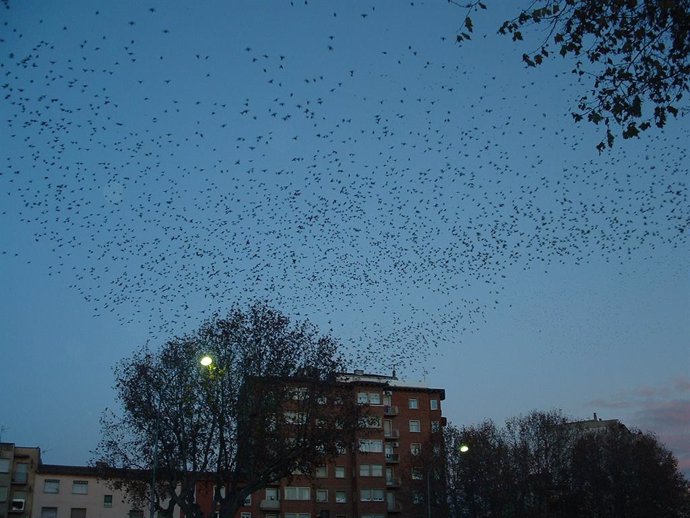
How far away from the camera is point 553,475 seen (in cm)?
6262

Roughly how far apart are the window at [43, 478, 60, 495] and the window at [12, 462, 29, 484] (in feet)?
6.03

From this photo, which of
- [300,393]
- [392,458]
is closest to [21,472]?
[392,458]

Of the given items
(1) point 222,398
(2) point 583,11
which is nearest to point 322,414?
(1) point 222,398

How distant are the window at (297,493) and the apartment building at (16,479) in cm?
2446

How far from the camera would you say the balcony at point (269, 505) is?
239 ft

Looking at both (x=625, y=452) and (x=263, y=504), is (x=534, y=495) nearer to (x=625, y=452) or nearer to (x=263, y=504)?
(x=625, y=452)

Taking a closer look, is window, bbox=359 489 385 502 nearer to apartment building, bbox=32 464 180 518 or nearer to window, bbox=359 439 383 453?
window, bbox=359 439 383 453

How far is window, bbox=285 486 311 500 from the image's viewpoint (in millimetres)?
74188

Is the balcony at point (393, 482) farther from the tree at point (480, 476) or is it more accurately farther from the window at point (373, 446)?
the tree at point (480, 476)

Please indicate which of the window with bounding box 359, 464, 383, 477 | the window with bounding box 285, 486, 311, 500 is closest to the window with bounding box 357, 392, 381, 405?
the window with bounding box 359, 464, 383, 477

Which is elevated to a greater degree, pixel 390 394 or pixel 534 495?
pixel 390 394

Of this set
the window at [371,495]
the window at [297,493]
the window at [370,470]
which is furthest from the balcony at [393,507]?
the window at [297,493]

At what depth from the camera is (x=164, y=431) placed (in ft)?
136

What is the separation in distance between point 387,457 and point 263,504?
15762 mm
